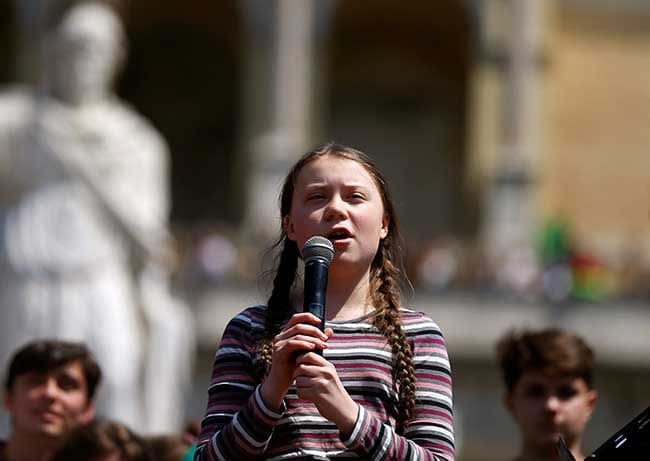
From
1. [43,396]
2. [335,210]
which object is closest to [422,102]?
[43,396]

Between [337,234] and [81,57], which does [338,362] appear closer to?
[337,234]

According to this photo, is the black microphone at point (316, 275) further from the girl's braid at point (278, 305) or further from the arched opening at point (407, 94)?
the arched opening at point (407, 94)

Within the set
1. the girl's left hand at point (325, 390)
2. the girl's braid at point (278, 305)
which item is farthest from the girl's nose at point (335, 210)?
the girl's left hand at point (325, 390)

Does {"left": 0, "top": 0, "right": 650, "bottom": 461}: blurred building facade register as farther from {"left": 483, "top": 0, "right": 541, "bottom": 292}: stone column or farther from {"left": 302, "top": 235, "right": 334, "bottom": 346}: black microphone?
{"left": 302, "top": 235, "right": 334, "bottom": 346}: black microphone

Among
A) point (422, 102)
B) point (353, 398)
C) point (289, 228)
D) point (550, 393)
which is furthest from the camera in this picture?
point (422, 102)

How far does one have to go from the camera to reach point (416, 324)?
4.11m

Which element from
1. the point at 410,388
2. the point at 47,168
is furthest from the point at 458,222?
the point at 410,388

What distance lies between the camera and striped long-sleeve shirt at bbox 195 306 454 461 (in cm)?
387

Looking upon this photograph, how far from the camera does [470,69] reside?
35.8 metres

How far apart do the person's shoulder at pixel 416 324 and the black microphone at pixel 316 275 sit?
0.97 feet

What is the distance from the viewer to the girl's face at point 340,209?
13.3 ft

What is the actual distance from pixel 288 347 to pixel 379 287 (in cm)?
50

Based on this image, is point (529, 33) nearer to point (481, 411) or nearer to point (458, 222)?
point (458, 222)

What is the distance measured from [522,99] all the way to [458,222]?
365cm
